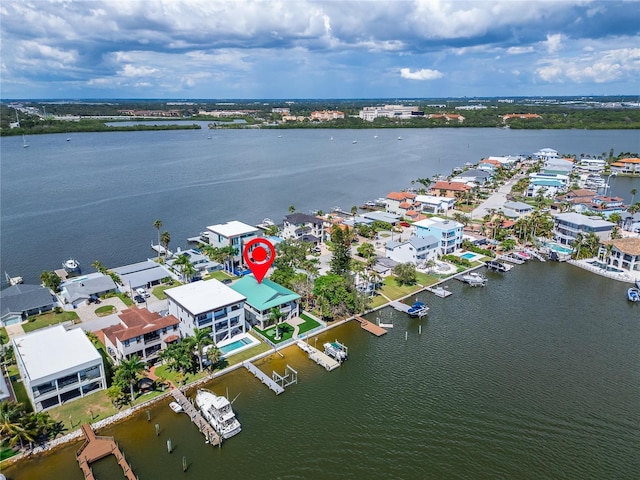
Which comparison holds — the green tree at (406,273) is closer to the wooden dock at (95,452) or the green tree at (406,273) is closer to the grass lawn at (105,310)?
the grass lawn at (105,310)

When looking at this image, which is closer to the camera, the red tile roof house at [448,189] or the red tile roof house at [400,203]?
the red tile roof house at [400,203]

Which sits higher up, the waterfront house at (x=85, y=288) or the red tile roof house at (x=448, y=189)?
the red tile roof house at (x=448, y=189)

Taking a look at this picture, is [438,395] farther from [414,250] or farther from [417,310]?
[414,250]

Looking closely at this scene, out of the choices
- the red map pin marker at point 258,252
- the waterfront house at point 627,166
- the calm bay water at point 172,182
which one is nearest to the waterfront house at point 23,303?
the calm bay water at point 172,182

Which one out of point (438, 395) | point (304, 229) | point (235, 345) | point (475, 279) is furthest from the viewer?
point (304, 229)

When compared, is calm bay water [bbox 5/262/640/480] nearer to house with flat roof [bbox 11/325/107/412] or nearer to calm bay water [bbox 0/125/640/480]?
calm bay water [bbox 0/125/640/480]

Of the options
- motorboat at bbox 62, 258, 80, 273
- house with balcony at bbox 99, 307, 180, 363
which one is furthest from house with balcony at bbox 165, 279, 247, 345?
motorboat at bbox 62, 258, 80, 273

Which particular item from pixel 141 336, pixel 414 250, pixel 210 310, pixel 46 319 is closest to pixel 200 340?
pixel 210 310
